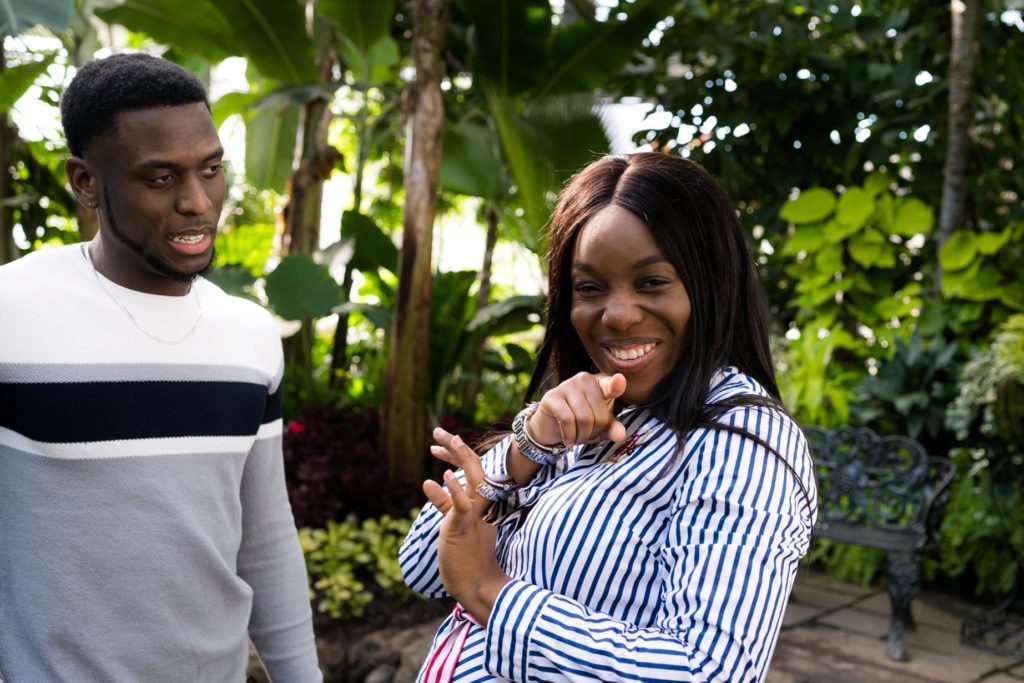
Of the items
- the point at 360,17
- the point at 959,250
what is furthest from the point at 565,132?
the point at 959,250

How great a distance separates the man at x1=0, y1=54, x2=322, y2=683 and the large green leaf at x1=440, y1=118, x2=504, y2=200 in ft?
11.5

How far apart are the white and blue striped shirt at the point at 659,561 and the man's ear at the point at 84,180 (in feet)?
3.06

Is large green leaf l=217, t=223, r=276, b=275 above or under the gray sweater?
above

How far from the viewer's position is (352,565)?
13.6ft

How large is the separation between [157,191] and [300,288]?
3258 mm

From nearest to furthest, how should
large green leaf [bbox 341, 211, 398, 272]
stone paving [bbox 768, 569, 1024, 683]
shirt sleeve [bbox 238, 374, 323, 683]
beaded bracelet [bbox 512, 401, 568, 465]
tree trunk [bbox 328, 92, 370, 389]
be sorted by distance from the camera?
beaded bracelet [bbox 512, 401, 568, 465] → shirt sleeve [bbox 238, 374, 323, 683] → stone paving [bbox 768, 569, 1024, 683] → large green leaf [bbox 341, 211, 398, 272] → tree trunk [bbox 328, 92, 370, 389]

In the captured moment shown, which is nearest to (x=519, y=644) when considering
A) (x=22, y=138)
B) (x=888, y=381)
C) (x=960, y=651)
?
(x=960, y=651)

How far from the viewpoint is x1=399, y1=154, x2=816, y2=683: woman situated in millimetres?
1072

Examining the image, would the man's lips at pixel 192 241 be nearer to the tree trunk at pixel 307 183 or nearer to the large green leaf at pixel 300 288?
the large green leaf at pixel 300 288

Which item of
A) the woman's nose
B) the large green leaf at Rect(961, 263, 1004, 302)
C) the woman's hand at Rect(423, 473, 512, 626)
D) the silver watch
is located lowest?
the woman's hand at Rect(423, 473, 512, 626)

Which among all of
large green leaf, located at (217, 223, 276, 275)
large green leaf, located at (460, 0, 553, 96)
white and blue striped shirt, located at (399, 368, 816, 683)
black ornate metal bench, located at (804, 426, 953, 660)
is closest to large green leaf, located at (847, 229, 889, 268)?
black ornate metal bench, located at (804, 426, 953, 660)

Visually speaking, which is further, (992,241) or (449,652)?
(992,241)

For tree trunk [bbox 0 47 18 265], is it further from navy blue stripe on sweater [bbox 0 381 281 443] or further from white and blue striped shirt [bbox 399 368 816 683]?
white and blue striped shirt [bbox 399 368 816 683]

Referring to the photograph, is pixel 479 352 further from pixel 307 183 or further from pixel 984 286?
pixel 984 286
